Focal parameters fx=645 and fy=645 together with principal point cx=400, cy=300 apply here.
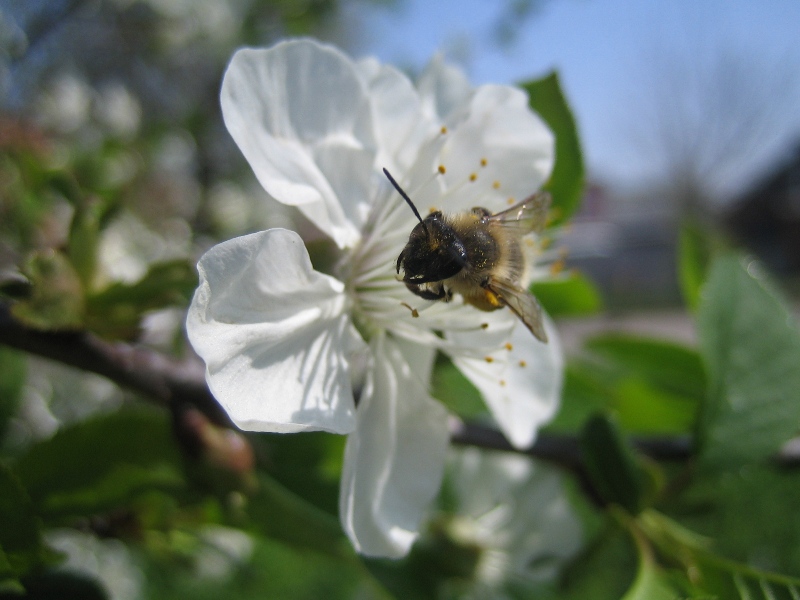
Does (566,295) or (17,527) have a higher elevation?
(17,527)

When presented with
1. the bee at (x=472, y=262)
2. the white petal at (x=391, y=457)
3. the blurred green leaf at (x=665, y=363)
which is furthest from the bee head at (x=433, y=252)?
the blurred green leaf at (x=665, y=363)

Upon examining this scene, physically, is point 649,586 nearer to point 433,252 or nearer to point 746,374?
point 746,374

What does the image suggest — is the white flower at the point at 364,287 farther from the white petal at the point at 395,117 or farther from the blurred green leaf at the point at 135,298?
the blurred green leaf at the point at 135,298

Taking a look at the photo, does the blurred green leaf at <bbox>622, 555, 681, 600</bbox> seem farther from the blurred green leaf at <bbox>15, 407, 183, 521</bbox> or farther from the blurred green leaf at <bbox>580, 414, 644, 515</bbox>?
the blurred green leaf at <bbox>15, 407, 183, 521</bbox>

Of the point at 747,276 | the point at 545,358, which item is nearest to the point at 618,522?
the point at 545,358

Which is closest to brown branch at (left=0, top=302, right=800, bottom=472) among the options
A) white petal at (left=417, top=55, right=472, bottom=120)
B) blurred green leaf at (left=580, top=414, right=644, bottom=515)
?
blurred green leaf at (left=580, top=414, right=644, bottom=515)

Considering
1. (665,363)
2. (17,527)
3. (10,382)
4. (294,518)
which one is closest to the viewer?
(17,527)

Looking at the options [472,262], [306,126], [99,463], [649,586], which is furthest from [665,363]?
[99,463]
